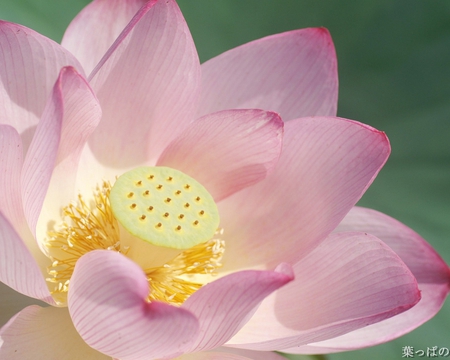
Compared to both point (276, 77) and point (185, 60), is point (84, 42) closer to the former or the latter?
point (185, 60)

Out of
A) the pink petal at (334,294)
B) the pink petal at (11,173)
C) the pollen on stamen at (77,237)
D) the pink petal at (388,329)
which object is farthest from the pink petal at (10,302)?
the pink petal at (388,329)

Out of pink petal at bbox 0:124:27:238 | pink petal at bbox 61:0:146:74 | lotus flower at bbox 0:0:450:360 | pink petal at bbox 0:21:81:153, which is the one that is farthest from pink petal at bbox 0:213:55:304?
pink petal at bbox 61:0:146:74

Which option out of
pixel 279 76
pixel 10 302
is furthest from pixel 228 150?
pixel 10 302

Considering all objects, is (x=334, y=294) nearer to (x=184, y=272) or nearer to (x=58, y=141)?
(x=184, y=272)

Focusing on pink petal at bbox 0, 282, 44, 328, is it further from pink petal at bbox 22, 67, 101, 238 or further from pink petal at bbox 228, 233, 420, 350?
pink petal at bbox 228, 233, 420, 350

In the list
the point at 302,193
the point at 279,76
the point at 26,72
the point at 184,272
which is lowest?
the point at 184,272

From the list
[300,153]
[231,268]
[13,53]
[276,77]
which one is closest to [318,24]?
[276,77]

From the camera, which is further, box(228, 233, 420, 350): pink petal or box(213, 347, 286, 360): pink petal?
box(213, 347, 286, 360): pink petal

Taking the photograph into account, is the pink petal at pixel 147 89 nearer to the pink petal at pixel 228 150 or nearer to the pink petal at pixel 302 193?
the pink petal at pixel 228 150
